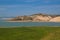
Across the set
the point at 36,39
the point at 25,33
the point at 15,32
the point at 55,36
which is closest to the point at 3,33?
the point at 15,32

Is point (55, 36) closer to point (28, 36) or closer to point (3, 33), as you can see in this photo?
point (28, 36)

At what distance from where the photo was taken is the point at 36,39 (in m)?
4.50

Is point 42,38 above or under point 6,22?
under

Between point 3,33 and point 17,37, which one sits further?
point 3,33

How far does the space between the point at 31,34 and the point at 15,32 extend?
530 millimetres

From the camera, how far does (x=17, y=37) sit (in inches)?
180

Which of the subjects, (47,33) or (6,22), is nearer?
(47,33)

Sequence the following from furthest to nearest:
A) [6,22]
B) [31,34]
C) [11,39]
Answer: [6,22]
[31,34]
[11,39]

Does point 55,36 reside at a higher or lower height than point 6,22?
lower

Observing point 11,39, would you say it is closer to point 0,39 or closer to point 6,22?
point 0,39

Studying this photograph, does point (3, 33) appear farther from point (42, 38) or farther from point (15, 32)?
point (42, 38)

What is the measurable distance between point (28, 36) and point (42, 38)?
1.34 feet

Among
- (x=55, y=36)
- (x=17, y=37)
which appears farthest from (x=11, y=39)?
(x=55, y=36)

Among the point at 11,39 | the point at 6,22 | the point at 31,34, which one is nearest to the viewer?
the point at 11,39
